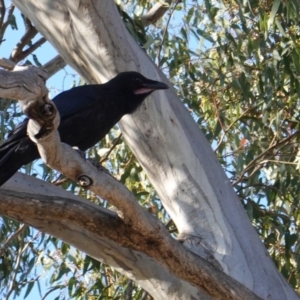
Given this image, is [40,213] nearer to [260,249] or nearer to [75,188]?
[260,249]

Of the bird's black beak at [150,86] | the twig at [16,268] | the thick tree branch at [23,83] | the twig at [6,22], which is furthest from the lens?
the twig at [6,22]

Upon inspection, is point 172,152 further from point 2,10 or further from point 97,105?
point 2,10

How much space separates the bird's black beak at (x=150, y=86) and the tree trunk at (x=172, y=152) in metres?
0.13

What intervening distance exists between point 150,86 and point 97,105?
281 mm

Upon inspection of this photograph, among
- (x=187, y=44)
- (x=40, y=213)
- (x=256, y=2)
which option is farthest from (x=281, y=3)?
(x=40, y=213)

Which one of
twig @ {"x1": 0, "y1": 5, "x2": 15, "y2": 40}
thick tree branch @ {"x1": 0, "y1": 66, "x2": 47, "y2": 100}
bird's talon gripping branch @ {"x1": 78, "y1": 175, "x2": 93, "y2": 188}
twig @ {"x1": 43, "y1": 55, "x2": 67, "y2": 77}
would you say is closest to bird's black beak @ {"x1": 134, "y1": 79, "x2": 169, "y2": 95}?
bird's talon gripping branch @ {"x1": 78, "y1": 175, "x2": 93, "y2": 188}

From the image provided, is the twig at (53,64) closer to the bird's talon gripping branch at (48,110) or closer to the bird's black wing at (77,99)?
the bird's black wing at (77,99)

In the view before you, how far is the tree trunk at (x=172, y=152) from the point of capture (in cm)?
391

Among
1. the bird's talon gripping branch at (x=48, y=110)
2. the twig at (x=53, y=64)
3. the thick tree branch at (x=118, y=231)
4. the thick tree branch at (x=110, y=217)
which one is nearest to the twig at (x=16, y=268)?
the twig at (x=53, y=64)

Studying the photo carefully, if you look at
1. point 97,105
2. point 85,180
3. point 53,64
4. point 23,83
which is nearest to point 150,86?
point 97,105

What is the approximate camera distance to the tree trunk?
3910mm

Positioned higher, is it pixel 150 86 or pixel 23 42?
pixel 23 42

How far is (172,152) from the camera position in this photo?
413 cm

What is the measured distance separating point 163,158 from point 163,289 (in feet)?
2.10
